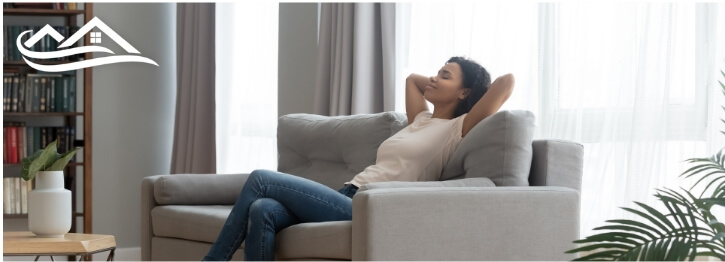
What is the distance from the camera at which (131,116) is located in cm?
586

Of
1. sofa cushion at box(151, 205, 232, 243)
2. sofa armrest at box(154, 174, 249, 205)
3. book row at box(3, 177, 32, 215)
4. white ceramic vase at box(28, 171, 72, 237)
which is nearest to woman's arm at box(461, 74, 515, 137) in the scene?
sofa cushion at box(151, 205, 232, 243)

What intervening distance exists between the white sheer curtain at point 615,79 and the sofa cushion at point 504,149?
23.1 inches

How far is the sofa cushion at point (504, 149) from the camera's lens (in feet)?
9.61

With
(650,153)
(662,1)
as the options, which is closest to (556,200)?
(650,153)

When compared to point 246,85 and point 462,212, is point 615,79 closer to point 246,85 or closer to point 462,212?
point 462,212

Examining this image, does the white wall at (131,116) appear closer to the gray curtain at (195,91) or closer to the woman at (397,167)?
the gray curtain at (195,91)

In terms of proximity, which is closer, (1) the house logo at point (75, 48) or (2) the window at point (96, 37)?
(1) the house logo at point (75, 48)

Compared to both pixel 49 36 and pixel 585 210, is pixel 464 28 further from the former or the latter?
pixel 49 36

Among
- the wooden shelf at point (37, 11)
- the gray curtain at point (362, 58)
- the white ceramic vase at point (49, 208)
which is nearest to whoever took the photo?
the white ceramic vase at point (49, 208)

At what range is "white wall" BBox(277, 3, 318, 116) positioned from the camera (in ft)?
16.9

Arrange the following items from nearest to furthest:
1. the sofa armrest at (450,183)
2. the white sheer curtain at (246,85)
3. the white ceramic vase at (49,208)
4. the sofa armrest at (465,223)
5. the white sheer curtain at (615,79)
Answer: the sofa armrest at (465,223) < the sofa armrest at (450,183) < the white ceramic vase at (49,208) < the white sheer curtain at (615,79) < the white sheer curtain at (246,85)

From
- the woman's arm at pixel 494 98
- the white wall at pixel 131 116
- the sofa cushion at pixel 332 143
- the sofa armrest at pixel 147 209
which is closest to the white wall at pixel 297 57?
the white wall at pixel 131 116

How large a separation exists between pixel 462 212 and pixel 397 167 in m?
0.54

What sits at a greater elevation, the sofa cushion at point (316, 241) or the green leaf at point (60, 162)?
the green leaf at point (60, 162)
